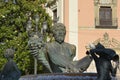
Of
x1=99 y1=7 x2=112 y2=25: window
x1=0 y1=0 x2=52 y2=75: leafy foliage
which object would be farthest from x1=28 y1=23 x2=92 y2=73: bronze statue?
x1=99 y1=7 x2=112 y2=25: window

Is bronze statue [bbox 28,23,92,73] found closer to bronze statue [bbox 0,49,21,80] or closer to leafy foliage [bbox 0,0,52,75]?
bronze statue [bbox 0,49,21,80]

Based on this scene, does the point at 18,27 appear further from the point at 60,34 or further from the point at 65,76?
the point at 65,76

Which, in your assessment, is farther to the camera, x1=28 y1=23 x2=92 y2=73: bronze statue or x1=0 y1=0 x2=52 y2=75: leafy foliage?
x1=0 y1=0 x2=52 y2=75: leafy foliage

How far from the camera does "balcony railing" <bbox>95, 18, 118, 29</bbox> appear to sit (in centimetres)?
3731

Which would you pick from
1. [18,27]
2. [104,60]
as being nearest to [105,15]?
[18,27]

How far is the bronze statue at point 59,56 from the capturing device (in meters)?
9.75

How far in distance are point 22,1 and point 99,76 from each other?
19.3 metres

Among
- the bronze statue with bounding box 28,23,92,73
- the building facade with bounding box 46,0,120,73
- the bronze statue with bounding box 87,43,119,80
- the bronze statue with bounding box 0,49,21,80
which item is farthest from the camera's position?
the building facade with bounding box 46,0,120,73

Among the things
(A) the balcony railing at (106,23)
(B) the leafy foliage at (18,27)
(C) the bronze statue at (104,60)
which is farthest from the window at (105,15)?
(C) the bronze statue at (104,60)

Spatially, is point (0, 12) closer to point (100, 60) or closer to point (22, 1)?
point (22, 1)

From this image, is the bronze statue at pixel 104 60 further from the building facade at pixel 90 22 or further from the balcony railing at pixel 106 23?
the balcony railing at pixel 106 23

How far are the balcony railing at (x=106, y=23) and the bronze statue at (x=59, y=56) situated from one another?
27044 mm

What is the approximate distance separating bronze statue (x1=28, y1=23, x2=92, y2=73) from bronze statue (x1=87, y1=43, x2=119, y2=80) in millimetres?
1346

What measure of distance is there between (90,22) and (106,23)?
1145mm
